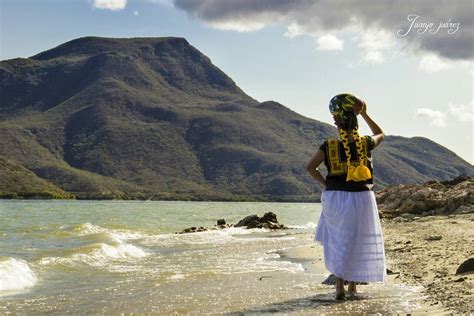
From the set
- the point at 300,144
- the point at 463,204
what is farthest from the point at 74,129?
the point at 463,204

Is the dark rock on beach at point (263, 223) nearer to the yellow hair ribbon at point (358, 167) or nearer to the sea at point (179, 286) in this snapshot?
the sea at point (179, 286)

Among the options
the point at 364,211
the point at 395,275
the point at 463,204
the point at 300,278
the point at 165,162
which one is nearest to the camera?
the point at 364,211

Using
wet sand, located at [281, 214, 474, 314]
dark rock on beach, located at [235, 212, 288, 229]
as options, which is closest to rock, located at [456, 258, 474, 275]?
wet sand, located at [281, 214, 474, 314]

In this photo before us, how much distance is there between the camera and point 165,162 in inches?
7028

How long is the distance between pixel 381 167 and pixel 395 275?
7545 inches

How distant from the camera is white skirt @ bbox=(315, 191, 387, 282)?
642 cm

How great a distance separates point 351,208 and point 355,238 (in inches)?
14.0

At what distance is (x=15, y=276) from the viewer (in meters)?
9.93

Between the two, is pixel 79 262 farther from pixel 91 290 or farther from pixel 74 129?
pixel 74 129

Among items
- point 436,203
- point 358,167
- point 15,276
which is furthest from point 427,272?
point 436,203

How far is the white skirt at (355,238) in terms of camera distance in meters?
6.42

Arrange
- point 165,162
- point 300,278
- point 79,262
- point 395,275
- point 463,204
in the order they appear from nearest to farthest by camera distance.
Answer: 1. point 395,275
2. point 300,278
3. point 79,262
4. point 463,204
5. point 165,162

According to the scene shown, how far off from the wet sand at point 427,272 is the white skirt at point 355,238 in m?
0.31

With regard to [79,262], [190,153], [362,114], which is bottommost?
[79,262]
